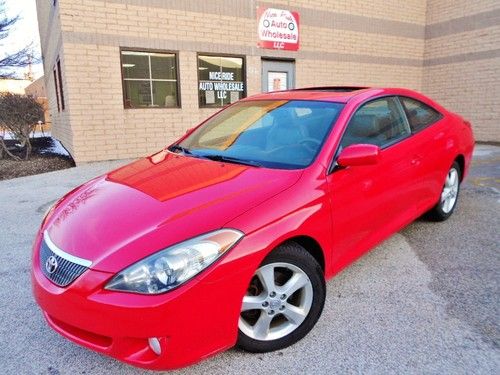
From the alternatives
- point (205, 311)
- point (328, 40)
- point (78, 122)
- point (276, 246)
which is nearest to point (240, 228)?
point (276, 246)

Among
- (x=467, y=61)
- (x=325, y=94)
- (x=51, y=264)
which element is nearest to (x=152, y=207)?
(x=51, y=264)

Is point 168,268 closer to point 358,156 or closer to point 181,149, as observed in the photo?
point 358,156

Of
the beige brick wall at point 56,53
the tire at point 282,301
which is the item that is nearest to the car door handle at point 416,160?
the tire at point 282,301

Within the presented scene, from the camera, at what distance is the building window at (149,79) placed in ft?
28.9

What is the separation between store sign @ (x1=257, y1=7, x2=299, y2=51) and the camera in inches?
401

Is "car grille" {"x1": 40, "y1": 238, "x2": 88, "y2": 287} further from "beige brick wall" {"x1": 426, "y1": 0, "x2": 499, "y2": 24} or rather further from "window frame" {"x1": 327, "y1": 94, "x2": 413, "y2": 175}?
"beige brick wall" {"x1": 426, "y1": 0, "x2": 499, "y2": 24}

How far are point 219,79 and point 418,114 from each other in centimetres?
680

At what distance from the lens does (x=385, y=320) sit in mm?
2637

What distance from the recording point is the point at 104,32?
27.2 feet

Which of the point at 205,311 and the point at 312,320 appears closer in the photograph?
the point at 205,311

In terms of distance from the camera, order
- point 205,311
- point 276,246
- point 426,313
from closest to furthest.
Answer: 1. point 205,311
2. point 276,246
3. point 426,313

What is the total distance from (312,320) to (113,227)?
4.26 feet

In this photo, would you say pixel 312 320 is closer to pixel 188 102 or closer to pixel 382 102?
pixel 382 102

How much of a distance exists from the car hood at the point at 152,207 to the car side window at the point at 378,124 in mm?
755
